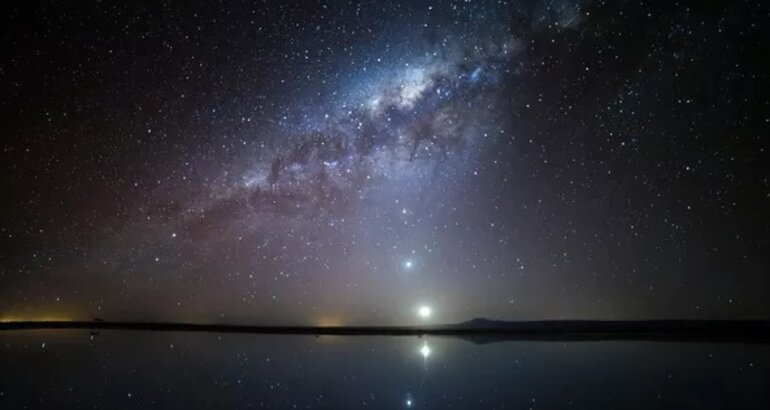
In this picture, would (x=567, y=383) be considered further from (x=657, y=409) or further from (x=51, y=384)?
(x=51, y=384)

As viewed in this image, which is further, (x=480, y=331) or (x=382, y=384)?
(x=480, y=331)

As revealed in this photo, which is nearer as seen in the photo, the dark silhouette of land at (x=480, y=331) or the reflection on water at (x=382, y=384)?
the reflection on water at (x=382, y=384)

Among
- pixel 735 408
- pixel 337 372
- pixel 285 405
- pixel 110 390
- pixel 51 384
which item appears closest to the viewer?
pixel 735 408

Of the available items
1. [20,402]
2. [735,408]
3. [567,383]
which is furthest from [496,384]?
[20,402]

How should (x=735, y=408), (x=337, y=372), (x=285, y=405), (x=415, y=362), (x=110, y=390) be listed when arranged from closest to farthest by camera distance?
(x=735, y=408), (x=285, y=405), (x=110, y=390), (x=337, y=372), (x=415, y=362)

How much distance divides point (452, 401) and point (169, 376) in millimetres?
5433

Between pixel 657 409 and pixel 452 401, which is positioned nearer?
pixel 657 409

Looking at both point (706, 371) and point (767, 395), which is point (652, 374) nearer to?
point (706, 371)

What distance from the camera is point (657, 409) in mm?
5188

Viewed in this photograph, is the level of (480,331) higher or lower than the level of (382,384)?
lower

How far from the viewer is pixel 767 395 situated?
5.89 metres

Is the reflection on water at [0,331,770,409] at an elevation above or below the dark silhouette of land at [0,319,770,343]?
above

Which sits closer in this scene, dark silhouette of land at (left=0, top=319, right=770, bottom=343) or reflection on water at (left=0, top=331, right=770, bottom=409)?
reflection on water at (left=0, top=331, right=770, bottom=409)

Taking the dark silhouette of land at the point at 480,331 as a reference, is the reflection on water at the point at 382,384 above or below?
above
